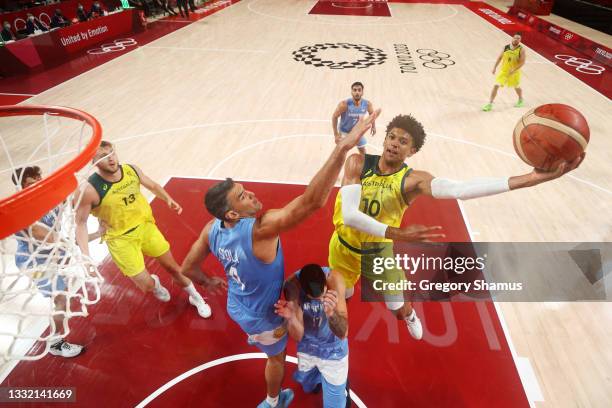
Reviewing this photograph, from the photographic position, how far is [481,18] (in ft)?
54.7

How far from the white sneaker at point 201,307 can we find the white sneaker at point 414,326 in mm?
1920

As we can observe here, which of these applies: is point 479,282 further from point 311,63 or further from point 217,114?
point 311,63

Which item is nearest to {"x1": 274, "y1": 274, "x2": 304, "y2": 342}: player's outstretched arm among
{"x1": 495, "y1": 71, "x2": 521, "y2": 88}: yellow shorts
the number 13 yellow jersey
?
the number 13 yellow jersey

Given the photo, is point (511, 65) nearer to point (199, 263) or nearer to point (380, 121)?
point (380, 121)

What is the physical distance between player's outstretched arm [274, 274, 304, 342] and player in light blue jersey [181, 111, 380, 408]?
3.5 inches

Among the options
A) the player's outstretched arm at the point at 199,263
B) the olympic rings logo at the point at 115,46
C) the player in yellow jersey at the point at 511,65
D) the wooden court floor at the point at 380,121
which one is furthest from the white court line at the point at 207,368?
the olympic rings logo at the point at 115,46

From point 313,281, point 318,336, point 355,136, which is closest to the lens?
point 355,136

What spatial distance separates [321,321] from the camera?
2330 millimetres

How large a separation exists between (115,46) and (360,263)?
13058 millimetres

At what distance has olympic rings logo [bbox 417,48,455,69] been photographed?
10.9 m

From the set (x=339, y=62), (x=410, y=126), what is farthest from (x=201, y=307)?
(x=339, y=62)

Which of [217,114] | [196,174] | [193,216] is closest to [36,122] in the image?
[217,114]

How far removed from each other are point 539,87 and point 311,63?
6107 millimetres

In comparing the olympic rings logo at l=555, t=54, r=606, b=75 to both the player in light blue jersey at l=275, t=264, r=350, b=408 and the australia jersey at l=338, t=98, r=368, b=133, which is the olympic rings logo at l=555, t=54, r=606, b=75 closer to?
the australia jersey at l=338, t=98, r=368, b=133
